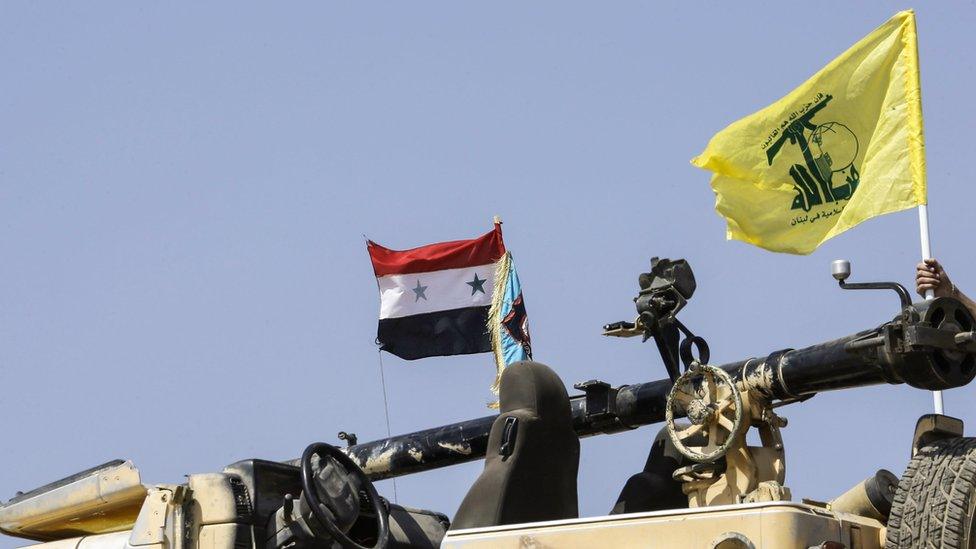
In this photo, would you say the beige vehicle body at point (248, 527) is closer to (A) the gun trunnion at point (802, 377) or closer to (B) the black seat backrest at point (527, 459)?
(B) the black seat backrest at point (527, 459)

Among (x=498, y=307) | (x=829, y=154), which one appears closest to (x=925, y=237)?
(x=829, y=154)

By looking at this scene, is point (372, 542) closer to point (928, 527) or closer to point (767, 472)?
point (767, 472)

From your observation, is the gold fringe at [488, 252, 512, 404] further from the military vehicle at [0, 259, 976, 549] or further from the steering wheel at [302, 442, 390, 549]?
the steering wheel at [302, 442, 390, 549]

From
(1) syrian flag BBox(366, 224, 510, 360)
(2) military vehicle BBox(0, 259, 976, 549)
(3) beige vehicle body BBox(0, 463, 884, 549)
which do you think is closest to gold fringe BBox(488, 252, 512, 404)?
(1) syrian flag BBox(366, 224, 510, 360)

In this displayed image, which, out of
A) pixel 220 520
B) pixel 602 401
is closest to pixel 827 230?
pixel 602 401

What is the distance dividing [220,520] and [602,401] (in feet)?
7.76

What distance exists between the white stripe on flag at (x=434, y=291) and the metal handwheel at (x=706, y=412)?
7481mm

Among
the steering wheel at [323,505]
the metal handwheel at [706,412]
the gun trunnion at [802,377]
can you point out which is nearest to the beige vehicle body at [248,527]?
the steering wheel at [323,505]

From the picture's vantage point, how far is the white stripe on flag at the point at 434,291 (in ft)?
58.0

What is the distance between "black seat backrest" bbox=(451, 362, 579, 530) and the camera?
9570 mm

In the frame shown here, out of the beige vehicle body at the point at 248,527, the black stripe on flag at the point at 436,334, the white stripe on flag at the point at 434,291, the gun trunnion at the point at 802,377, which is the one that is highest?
the white stripe on flag at the point at 434,291

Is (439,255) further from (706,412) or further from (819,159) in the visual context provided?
(706,412)

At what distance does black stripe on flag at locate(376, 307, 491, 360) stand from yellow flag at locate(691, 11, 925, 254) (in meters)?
5.26

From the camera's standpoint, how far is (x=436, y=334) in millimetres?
17641
